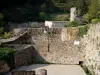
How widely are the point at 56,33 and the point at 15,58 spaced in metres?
4.52

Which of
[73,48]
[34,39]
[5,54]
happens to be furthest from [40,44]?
[5,54]

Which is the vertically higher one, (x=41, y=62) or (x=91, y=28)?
(x=91, y=28)

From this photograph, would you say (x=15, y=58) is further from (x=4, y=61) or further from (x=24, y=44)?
(x=24, y=44)

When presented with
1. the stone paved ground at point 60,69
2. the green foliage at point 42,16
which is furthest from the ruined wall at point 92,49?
the green foliage at point 42,16

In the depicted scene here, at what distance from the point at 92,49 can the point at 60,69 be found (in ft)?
8.28

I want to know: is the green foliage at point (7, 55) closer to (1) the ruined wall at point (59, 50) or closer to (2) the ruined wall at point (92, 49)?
(1) the ruined wall at point (59, 50)

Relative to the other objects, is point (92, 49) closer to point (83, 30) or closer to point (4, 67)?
point (83, 30)

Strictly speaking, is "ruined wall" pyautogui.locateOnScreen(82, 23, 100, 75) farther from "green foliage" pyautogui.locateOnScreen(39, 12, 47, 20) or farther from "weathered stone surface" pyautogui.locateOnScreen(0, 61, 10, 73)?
"green foliage" pyautogui.locateOnScreen(39, 12, 47, 20)

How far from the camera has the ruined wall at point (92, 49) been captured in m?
16.8

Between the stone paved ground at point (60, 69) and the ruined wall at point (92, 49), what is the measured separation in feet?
2.35

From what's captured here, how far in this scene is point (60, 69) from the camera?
61.6 ft

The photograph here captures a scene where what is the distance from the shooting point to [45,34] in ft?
70.4

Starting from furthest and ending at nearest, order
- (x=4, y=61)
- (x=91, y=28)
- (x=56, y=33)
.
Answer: (x=56, y=33)
(x=91, y=28)
(x=4, y=61)

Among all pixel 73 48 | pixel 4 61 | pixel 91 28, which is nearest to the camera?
pixel 4 61
